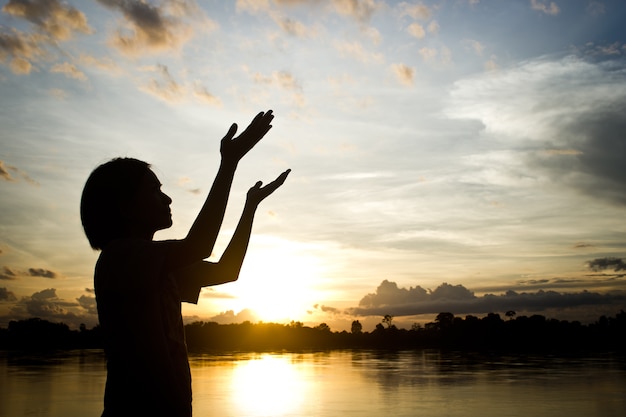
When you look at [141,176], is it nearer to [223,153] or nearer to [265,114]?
[223,153]

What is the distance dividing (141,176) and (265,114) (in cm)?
48

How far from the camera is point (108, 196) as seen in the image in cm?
187

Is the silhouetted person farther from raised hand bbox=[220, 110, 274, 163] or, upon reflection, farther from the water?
the water

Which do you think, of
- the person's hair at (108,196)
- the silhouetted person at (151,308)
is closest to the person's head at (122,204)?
the person's hair at (108,196)

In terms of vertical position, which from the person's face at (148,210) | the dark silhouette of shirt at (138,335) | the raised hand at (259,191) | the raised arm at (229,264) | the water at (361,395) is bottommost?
the water at (361,395)

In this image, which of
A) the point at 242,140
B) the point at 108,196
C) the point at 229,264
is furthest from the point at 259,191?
the point at 108,196

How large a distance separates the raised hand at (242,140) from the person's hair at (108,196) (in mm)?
360

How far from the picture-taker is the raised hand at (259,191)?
225cm

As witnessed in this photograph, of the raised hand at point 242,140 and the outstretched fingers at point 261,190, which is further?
the outstretched fingers at point 261,190

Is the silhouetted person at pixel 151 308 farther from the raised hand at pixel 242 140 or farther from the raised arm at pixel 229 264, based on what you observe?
the raised arm at pixel 229 264

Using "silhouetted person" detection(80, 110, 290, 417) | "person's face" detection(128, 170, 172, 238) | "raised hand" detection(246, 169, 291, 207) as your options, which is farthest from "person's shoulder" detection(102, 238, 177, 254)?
"raised hand" detection(246, 169, 291, 207)

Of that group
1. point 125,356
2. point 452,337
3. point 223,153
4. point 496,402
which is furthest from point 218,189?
point 452,337

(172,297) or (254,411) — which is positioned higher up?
(172,297)

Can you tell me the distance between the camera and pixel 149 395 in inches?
63.9
